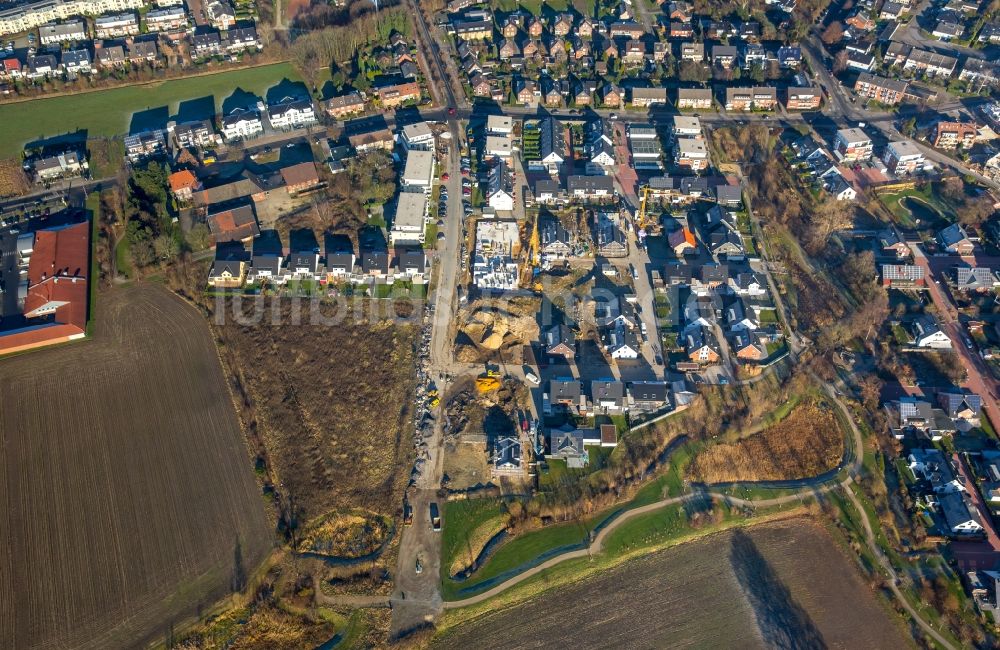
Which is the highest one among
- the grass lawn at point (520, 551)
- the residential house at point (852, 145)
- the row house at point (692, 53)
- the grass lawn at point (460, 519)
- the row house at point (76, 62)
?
the row house at point (692, 53)

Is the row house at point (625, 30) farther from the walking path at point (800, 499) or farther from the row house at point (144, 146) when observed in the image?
the walking path at point (800, 499)

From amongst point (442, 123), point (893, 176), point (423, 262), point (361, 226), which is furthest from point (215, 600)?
point (893, 176)

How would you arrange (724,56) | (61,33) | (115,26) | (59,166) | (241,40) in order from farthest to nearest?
1. (115,26)
2. (241,40)
3. (61,33)
4. (724,56)
5. (59,166)

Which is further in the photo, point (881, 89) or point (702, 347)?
point (881, 89)

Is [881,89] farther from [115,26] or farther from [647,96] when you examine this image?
[115,26]

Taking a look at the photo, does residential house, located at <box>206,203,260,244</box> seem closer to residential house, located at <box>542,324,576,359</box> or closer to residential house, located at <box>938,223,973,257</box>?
residential house, located at <box>542,324,576,359</box>

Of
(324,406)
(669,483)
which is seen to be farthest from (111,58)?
(669,483)

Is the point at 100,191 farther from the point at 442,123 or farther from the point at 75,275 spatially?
the point at 442,123

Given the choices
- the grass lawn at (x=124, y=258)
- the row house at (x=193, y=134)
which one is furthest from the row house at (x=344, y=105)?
the grass lawn at (x=124, y=258)
